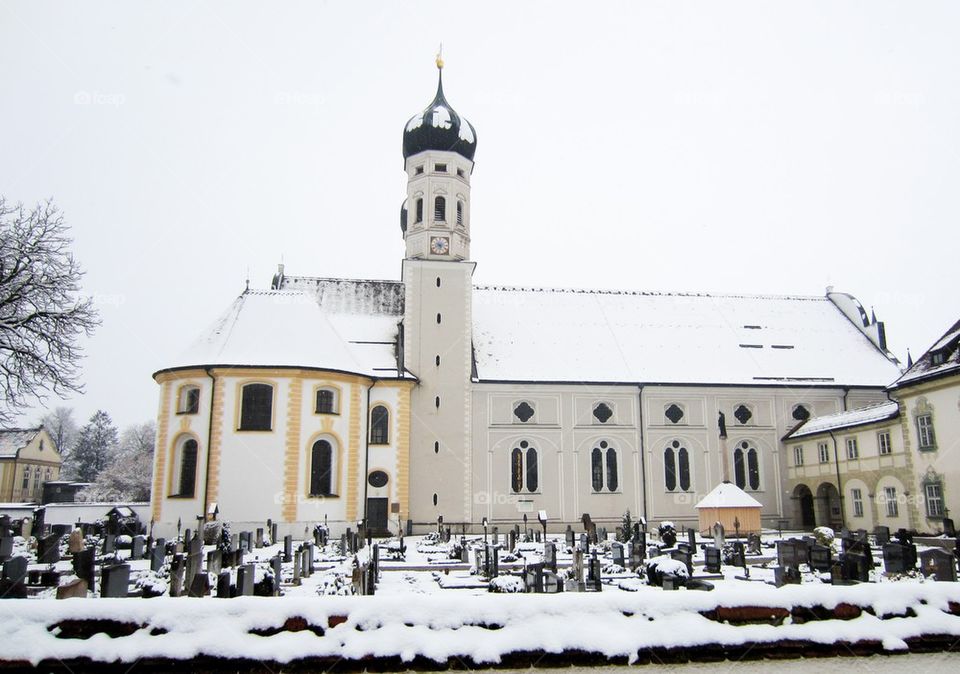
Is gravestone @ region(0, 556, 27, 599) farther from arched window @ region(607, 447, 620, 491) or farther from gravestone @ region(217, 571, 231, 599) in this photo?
arched window @ region(607, 447, 620, 491)

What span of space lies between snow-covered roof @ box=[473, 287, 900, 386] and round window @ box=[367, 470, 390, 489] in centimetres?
670

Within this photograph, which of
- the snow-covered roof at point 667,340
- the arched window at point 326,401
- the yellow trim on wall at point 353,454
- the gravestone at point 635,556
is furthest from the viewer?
the snow-covered roof at point 667,340

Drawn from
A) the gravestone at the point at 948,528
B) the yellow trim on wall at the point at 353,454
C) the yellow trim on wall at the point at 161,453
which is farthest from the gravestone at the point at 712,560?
the yellow trim on wall at the point at 161,453

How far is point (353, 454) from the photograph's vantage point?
103 ft

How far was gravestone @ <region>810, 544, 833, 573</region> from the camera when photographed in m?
16.2

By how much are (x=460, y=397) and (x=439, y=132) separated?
1337 centimetres

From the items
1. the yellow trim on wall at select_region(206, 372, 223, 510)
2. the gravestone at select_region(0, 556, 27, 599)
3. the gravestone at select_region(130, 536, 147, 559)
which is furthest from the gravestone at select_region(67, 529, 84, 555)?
the yellow trim on wall at select_region(206, 372, 223, 510)

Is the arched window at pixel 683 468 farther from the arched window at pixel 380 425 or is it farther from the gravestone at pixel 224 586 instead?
the gravestone at pixel 224 586

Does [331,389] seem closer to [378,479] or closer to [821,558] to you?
[378,479]

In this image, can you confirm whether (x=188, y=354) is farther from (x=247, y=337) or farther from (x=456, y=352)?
(x=456, y=352)

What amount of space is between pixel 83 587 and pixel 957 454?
26592mm

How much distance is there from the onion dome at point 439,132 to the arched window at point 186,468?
17.9 meters

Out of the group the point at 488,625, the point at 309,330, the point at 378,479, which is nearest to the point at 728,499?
the point at 378,479

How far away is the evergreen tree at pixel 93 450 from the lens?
254 ft
